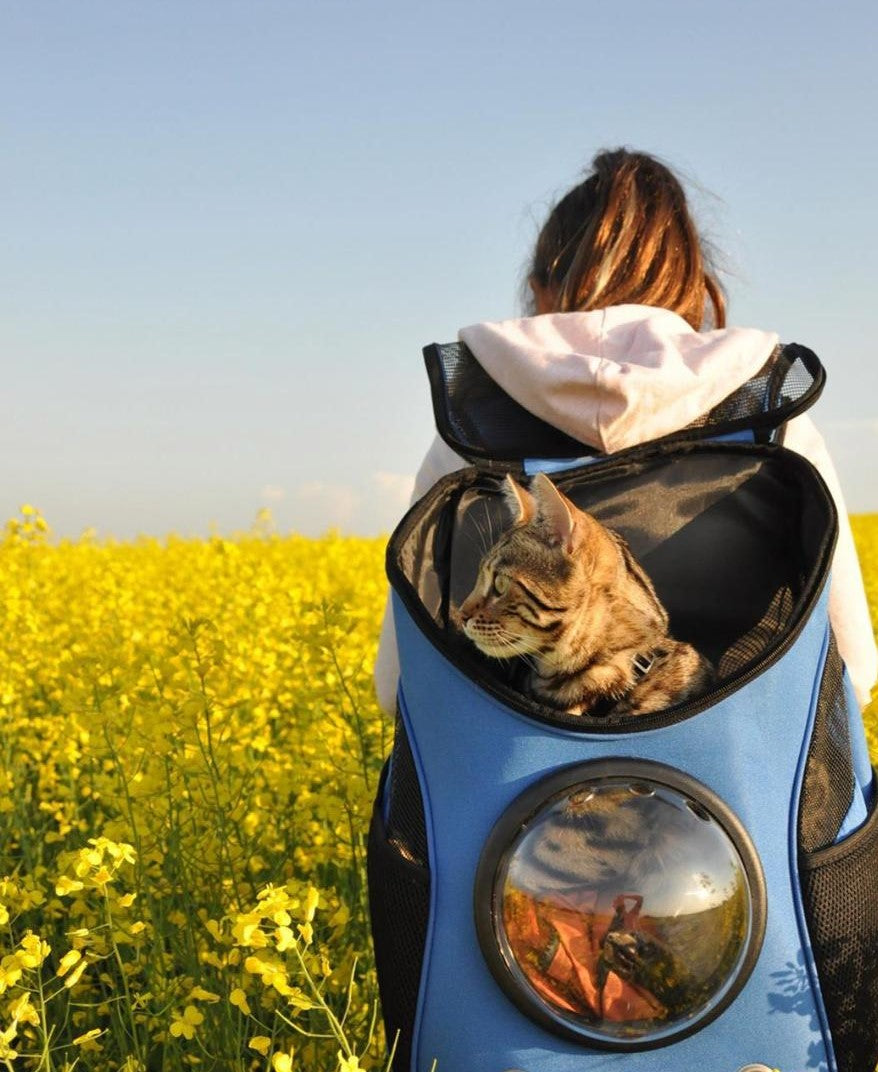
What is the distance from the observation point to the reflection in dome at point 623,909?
1661 mm

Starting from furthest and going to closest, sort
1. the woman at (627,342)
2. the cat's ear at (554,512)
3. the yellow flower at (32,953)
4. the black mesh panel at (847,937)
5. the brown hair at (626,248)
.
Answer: the brown hair at (626,248) → the woman at (627,342) → the cat's ear at (554,512) → the black mesh panel at (847,937) → the yellow flower at (32,953)

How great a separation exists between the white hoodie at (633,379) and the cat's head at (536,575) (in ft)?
0.50

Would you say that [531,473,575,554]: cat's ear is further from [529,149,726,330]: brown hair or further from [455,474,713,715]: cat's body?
[529,149,726,330]: brown hair

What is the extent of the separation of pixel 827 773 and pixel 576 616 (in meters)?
0.47

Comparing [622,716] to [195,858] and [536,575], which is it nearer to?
[536,575]

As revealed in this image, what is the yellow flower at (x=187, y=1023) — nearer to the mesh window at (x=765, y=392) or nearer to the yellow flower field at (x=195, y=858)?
the yellow flower field at (x=195, y=858)

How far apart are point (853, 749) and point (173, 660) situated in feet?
5.18

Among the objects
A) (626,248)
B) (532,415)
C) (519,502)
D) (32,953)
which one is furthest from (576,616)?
(32,953)

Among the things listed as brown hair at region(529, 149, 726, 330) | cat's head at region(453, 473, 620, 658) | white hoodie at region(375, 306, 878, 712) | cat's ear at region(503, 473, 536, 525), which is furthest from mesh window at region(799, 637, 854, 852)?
brown hair at region(529, 149, 726, 330)

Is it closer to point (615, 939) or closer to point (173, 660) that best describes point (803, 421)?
point (615, 939)

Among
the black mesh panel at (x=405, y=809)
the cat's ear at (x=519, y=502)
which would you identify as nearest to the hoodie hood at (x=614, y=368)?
the cat's ear at (x=519, y=502)

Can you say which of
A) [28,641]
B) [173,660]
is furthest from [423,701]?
[28,641]

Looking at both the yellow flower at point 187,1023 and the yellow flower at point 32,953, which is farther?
the yellow flower at point 187,1023

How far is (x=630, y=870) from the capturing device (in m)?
1.67
